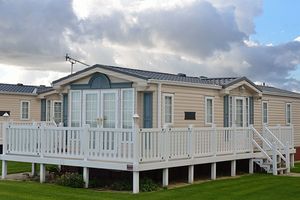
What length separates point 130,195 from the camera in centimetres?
1238

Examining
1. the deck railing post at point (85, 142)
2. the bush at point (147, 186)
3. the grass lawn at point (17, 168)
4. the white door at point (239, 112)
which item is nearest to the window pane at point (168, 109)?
the bush at point (147, 186)

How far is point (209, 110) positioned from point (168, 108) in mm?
2510

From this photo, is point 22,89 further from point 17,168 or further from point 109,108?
point 109,108

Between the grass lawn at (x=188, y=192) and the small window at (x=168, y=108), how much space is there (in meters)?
2.47

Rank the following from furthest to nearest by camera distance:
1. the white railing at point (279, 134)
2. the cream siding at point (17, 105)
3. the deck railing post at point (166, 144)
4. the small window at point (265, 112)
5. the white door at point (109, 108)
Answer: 1. the cream siding at point (17, 105)
2. the small window at point (265, 112)
3. the white railing at point (279, 134)
4. the white door at point (109, 108)
5. the deck railing post at point (166, 144)

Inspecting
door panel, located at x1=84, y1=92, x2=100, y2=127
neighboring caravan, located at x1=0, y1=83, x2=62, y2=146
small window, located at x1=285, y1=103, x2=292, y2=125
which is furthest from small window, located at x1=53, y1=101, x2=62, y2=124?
door panel, located at x1=84, y1=92, x2=100, y2=127

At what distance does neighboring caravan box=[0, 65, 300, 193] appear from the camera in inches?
529

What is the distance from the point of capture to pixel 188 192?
42.1ft

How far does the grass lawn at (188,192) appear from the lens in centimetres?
1202

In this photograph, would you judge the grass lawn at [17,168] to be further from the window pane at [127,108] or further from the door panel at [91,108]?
the window pane at [127,108]

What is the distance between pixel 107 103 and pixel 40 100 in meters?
14.7

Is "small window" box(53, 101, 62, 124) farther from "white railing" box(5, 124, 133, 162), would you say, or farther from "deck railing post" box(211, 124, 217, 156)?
"deck railing post" box(211, 124, 217, 156)

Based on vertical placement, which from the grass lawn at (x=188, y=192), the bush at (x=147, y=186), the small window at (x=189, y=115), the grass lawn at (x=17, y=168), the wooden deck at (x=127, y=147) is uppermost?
the small window at (x=189, y=115)

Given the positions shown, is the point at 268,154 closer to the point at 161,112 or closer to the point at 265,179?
the point at 265,179
